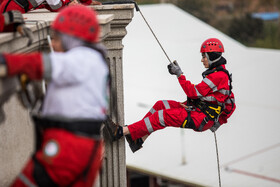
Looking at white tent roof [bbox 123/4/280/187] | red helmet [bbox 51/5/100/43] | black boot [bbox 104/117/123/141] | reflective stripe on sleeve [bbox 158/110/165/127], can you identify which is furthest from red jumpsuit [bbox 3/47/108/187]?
white tent roof [bbox 123/4/280/187]

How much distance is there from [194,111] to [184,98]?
1115 cm

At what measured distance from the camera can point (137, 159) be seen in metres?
15.6

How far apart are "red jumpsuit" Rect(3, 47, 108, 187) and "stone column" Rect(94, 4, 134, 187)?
7.73 feet

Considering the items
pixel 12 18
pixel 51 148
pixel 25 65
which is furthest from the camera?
pixel 12 18

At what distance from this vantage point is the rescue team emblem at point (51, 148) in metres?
3.78

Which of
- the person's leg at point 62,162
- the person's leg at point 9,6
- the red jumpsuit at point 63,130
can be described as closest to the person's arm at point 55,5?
the person's leg at point 9,6

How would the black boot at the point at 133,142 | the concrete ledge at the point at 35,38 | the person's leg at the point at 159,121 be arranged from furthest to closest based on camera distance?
the black boot at the point at 133,142 → the person's leg at the point at 159,121 → the concrete ledge at the point at 35,38

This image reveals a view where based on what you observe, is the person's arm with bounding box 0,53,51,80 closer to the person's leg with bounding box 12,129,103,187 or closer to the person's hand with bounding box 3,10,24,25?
the person's leg with bounding box 12,129,103,187

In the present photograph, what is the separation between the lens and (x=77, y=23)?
384 centimetres

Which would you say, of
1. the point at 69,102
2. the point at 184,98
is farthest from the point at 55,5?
the point at 184,98

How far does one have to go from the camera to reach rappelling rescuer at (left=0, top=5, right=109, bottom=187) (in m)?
3.69

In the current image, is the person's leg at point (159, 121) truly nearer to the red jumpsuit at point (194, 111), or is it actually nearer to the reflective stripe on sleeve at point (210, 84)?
the red jumpsuit at point (194, 111)

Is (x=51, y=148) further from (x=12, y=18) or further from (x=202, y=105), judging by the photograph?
(x=202, y=105)

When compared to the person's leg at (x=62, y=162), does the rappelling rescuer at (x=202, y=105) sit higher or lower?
higher
